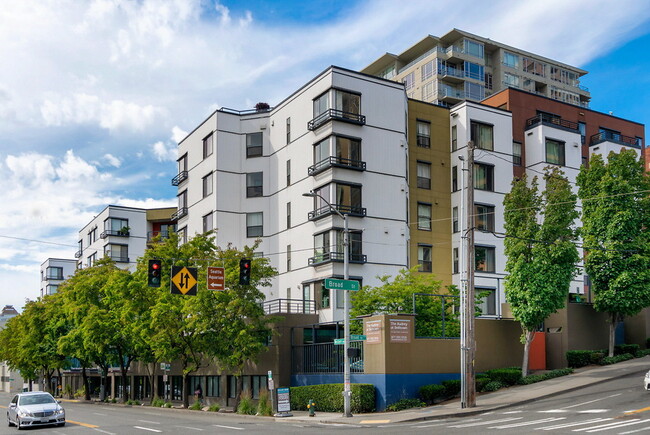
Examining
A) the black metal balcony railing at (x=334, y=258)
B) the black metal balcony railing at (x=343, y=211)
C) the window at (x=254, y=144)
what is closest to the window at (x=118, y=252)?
the window at (x=254, y=144)

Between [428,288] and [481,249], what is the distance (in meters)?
13.2

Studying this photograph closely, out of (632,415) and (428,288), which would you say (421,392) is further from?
(632,415)

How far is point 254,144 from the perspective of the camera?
188ft

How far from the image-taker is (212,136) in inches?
2285

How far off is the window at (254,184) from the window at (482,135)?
16659 millimetres

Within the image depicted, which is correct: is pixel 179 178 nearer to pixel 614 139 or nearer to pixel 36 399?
pixel 36 399

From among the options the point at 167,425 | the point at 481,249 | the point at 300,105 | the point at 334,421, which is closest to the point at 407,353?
the point at 334,421

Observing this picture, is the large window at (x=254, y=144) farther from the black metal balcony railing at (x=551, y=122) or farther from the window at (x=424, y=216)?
the black metal balcony railing at (x=551, y=122)

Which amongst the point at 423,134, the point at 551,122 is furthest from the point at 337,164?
the point at 551,122

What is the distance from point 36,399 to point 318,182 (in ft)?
78.1

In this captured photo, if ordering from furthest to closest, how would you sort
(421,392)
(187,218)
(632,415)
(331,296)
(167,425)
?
(187,218) < (331,296) < (421,392) < (167,425) < (632,415)

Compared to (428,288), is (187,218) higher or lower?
higher

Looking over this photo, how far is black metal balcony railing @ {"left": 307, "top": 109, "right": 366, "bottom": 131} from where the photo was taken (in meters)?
48.6

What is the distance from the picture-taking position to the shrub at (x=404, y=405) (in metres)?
34.2
